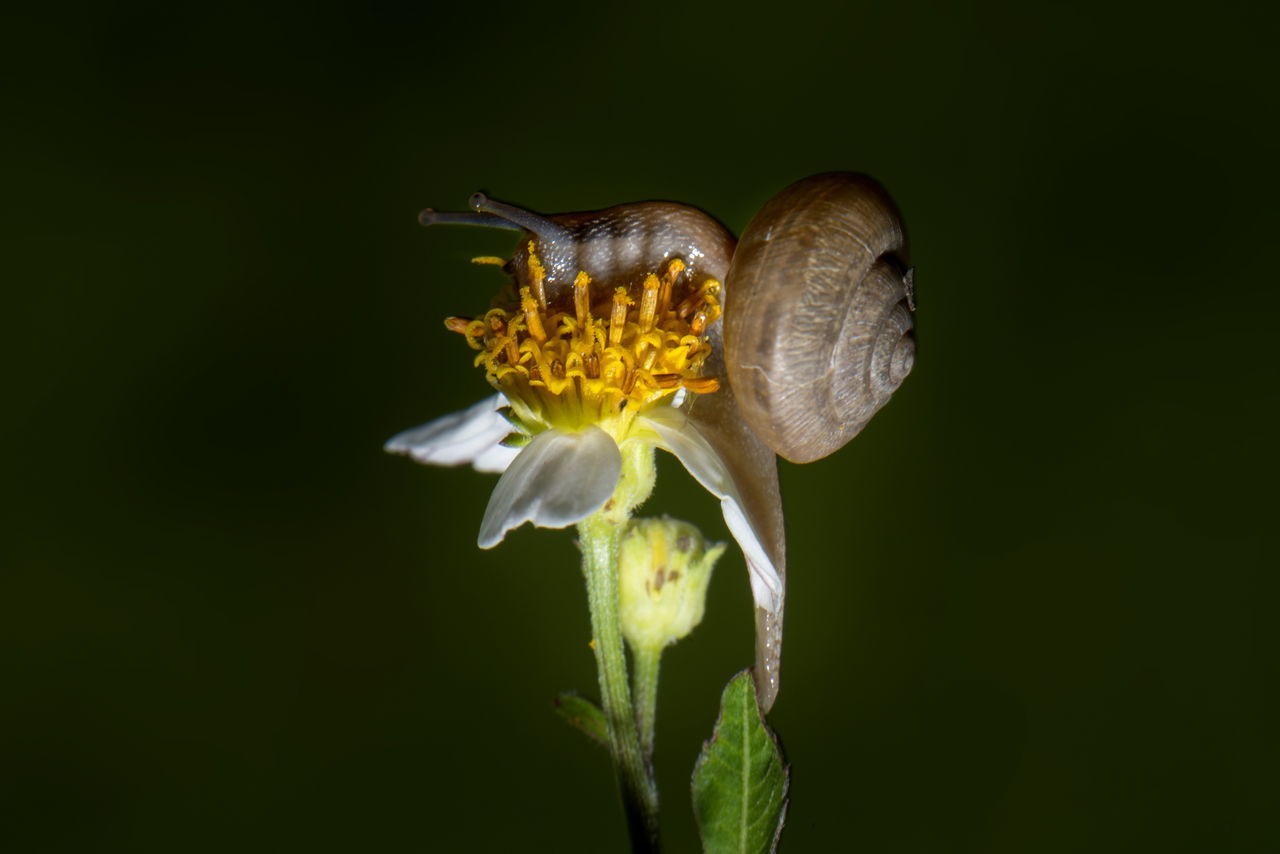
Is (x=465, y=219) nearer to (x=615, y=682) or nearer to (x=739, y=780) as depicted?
(x=615, y=682)

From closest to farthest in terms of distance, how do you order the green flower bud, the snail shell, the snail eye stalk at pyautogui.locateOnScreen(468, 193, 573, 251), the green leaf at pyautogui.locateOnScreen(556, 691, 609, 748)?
1. the snail shell
2. the snail eye stalk at pyautogui.locateOnScreen(468, 193, 573, 251)
3. the green leaf at pyautogui.locateOnScreen(556, 691, 609, 748)
4. the green flower bud

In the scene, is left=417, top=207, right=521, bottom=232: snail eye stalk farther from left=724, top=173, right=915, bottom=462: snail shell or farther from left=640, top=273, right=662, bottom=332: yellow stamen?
left=724, top=173, right=915, bottom=462: snail shell

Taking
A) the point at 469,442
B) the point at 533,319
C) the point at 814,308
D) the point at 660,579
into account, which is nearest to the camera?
the point at 814,308

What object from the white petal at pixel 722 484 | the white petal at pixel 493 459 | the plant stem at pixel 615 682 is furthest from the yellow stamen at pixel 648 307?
the white petal at pixel 493 459

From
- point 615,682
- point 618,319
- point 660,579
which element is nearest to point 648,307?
point 618,319

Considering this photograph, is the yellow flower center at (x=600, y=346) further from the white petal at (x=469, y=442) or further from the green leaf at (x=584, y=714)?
the green leaf at (x=584, y=714)

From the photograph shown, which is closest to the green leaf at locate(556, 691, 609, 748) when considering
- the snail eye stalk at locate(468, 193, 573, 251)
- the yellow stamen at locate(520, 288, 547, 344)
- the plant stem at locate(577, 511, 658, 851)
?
the plant stem at locate(577, 511, 658, 851)

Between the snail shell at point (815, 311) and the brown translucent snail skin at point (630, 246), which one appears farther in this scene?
the brown translucent snail skin at point (630, 246)
